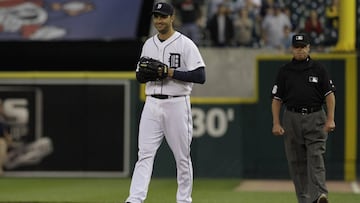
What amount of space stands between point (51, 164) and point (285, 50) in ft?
14.2

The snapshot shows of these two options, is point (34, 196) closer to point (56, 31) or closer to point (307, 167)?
point (307, 167)

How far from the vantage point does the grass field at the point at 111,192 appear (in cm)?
1140

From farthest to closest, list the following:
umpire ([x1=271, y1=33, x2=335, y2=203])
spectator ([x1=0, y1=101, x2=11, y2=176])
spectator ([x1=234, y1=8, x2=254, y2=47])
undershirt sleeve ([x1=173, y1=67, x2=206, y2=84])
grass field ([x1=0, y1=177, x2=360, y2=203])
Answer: spectator ([x1=234, y1=8, x2=254, y2=47]) < spectator ([x1=0, y1=101, x2=11, y2=176]) < grass field ([x1=0, y1=177, x2=360, y2=203]) < umpire ([x1=271, y1=33, x2=335, y2=203]) < undershirt sleeve ([x1=173, y1=67, x2=206, y2=84])

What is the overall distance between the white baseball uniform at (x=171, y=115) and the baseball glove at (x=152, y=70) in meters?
0.18

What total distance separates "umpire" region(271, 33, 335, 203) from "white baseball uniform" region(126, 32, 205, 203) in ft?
3.76

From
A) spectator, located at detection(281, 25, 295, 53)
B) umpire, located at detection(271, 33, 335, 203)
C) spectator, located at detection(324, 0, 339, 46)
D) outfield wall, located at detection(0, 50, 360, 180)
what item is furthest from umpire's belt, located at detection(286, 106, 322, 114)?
spectator, located at detection(281, 25, 295, 53)

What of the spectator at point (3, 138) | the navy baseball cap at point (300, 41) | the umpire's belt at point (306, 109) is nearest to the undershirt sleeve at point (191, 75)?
the navy baseball cap at point (300, 41)

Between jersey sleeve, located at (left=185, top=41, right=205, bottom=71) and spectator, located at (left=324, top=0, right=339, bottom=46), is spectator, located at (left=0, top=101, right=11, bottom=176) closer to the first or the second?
spectator, located at (left=324, top=0, right=339, bottom=46)

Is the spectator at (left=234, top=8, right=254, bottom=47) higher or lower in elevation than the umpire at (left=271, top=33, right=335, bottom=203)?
higher

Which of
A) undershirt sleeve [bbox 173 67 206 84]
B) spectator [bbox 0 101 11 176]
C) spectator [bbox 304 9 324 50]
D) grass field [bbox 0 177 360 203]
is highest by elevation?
spectator [bbox 304 9 324 50]

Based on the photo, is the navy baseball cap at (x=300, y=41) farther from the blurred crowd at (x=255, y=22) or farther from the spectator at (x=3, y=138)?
the spectator at (x=3, y=138)

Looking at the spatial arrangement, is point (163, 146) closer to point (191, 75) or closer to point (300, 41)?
point (300, 41)

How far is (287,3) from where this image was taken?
54.7 ft

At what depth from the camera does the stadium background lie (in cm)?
1466
